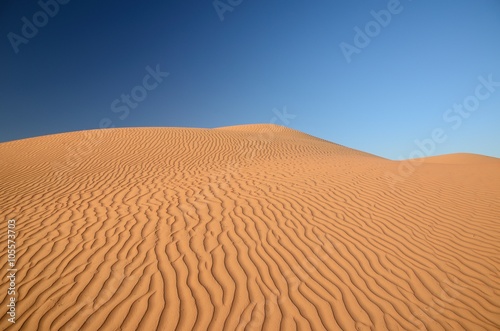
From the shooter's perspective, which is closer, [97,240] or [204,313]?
[204,313]

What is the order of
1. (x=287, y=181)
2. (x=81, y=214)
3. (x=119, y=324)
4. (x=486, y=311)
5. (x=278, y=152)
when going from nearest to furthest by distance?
1. (x=119, y=324)
2. (x=486, y=311)
3. (x=81, y=214)
4. (x=287, y=181)
5. (x=278, y=152)

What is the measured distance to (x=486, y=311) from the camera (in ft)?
10.8

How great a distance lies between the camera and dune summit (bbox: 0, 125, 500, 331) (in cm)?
297

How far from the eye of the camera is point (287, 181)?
7.90m

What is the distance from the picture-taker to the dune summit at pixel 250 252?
297 cm

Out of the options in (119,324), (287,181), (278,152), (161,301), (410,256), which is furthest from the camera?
(278,152)

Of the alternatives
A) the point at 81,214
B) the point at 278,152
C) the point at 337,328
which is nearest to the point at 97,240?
the point at 81,214

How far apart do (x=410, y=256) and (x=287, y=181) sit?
4.10m

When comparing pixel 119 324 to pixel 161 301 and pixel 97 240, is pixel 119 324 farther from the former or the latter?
pixel 97 240

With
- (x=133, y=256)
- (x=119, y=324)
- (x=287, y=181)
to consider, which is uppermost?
(x=287, y=181)

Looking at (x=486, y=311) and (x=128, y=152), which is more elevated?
(x=128, y=152)

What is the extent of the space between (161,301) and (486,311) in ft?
13.6

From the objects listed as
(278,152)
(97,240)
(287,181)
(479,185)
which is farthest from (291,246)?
(278,152)

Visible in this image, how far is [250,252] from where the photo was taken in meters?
4.07
